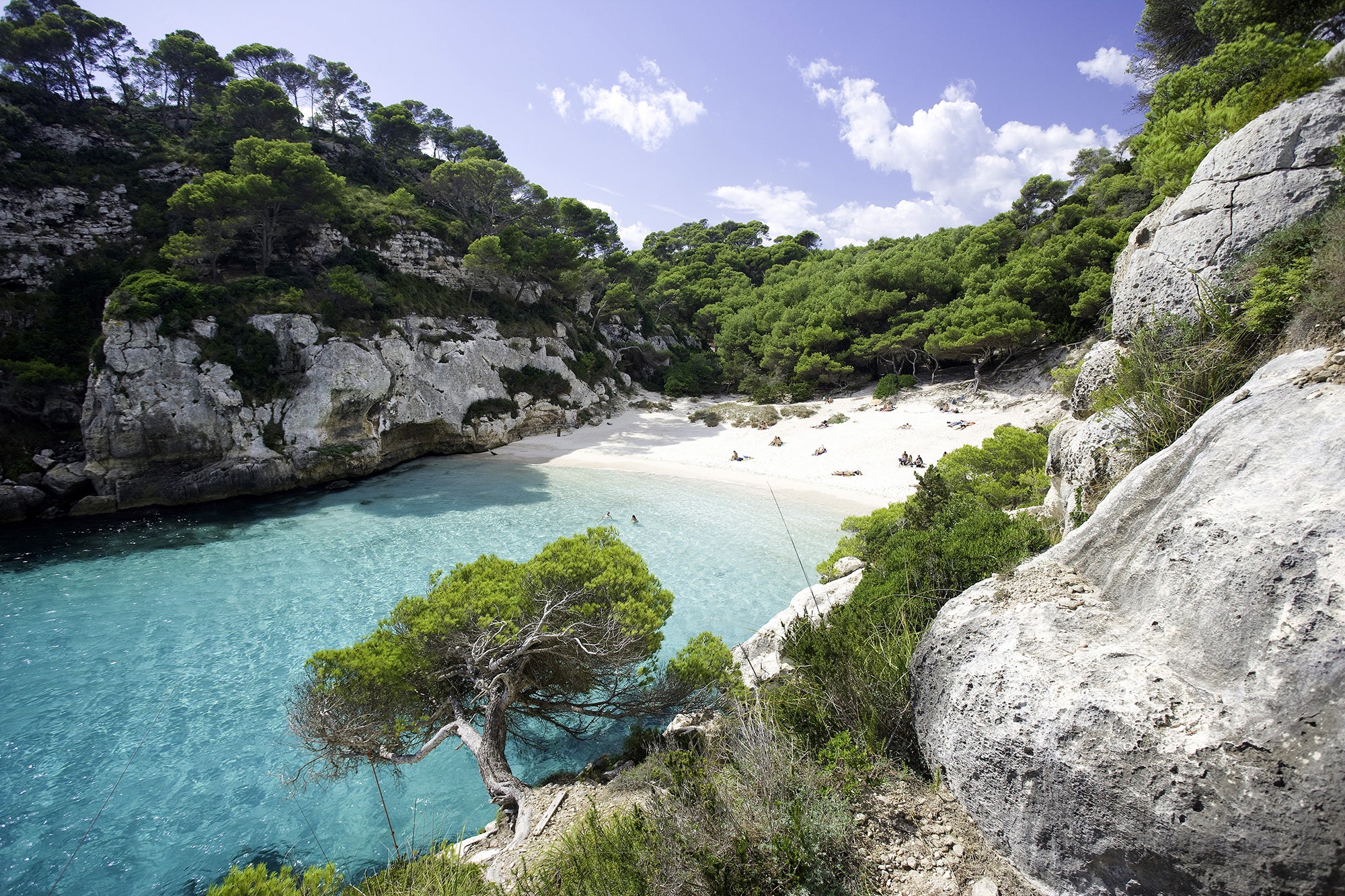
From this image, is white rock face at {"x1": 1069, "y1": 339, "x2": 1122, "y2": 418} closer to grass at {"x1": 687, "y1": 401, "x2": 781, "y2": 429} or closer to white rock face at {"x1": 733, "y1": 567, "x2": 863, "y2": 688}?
white rock face at {"x1": 733, "y1": 567, "x2": 863, "y2": 688}

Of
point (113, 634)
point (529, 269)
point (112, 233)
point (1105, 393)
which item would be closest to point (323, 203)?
point (112, 233)

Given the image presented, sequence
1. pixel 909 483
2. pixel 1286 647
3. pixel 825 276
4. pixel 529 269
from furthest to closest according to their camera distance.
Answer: pixel 825 276 < pixel 529 269 < pixel 909 483 < pixel 1286 647

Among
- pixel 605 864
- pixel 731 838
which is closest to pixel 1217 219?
pixel 731 838

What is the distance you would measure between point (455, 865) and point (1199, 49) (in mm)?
28595

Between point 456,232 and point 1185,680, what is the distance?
34.3 m

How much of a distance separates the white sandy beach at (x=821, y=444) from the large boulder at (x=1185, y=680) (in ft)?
44.3

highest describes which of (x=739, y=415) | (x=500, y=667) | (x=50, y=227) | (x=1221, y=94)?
(x=50, y=227)

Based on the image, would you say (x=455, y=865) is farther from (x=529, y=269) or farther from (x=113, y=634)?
(x=529, y=269)

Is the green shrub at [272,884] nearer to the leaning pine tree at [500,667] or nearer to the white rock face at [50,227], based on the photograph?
the leaning pine tree at [500,667]

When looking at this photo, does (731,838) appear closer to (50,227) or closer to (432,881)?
(432,881)

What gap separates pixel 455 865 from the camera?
3869 millimetres

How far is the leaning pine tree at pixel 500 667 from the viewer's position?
213 inches

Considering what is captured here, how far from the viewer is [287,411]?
61.6 ft

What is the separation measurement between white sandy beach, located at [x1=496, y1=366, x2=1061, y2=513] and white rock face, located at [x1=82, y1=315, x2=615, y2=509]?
4.30 meters
